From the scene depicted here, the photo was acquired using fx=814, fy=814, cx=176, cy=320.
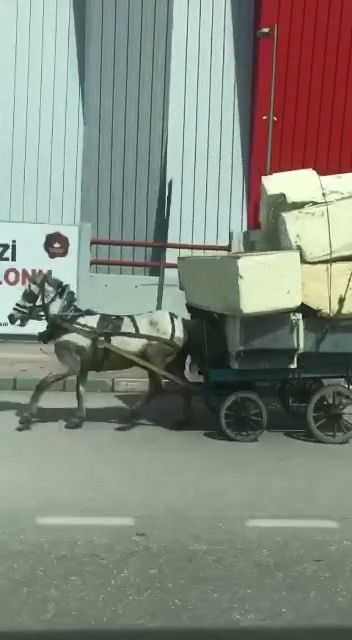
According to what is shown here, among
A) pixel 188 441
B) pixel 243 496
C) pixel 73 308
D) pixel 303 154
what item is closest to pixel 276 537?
pixel 243 496

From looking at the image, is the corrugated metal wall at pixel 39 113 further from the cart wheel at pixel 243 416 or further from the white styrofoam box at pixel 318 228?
the white styrofoam box at pixel 318 228

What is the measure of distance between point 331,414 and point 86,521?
11.0ft

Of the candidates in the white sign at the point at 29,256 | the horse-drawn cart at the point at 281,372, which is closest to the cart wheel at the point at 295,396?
the horse-drawn cart at the point at 281,372

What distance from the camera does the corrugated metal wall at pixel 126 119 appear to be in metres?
15.6

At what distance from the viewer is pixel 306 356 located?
307 inches

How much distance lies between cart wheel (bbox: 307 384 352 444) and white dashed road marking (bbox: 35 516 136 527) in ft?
9.77

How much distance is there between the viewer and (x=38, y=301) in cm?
808

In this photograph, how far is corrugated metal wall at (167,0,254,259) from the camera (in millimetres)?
15742

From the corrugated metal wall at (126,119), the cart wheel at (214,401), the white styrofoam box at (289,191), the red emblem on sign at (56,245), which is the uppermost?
the corrugated metal wall at (126,119)

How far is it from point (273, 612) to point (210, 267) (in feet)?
13.6

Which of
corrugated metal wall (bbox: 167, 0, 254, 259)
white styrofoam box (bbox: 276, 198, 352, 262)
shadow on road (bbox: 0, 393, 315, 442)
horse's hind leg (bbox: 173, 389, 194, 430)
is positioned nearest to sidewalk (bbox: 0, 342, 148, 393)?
shadow on road (bbox: 0, 393, 315, 442)

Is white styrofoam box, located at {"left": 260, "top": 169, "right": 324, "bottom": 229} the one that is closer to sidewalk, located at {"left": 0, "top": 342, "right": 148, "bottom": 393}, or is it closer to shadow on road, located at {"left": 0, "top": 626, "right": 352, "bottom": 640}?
sidewalk, located at {"left": 0, "top": 342, "right": 148, "bottom": 393}

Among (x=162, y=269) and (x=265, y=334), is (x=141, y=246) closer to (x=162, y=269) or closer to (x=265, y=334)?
(x=162, y=269)

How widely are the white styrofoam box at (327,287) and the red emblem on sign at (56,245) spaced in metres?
8.22
